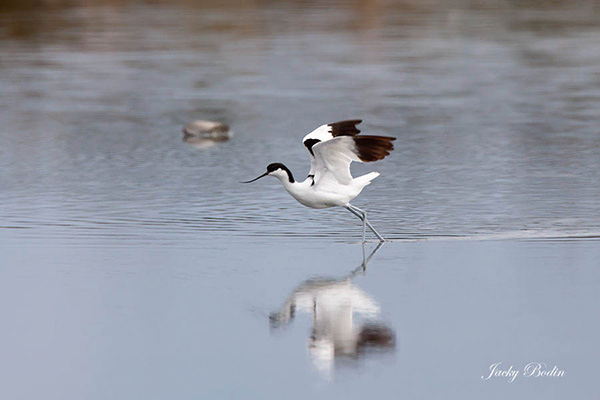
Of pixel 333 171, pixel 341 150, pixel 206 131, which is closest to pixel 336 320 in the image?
pixel 341 150

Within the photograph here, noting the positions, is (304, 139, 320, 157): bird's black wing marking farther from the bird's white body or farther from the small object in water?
the small object in water

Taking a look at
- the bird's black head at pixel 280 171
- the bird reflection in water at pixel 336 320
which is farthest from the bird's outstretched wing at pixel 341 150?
the bird reflection in water at pixel 336 320

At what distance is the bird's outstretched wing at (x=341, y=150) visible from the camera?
34.3ft

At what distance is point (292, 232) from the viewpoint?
11.0 meters

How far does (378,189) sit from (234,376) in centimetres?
659

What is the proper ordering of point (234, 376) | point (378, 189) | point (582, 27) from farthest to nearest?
point (582, 27) → point (378, 189) → point (234, 376)

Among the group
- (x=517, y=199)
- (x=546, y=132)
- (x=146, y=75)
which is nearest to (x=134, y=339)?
(x=517, y=199)

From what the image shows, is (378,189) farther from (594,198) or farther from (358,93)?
(358,93)

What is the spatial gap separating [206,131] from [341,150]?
6.90m

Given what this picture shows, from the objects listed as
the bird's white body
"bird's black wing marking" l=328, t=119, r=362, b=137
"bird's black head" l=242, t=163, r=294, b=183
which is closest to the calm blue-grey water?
the bird's white body

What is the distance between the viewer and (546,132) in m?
16.9

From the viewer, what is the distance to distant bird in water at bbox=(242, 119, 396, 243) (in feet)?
34.4

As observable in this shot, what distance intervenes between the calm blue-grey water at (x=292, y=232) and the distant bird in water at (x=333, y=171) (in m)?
0.35

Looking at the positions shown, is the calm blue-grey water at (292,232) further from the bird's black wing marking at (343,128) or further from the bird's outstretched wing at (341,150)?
the bird's black wing marking at (343,128)
